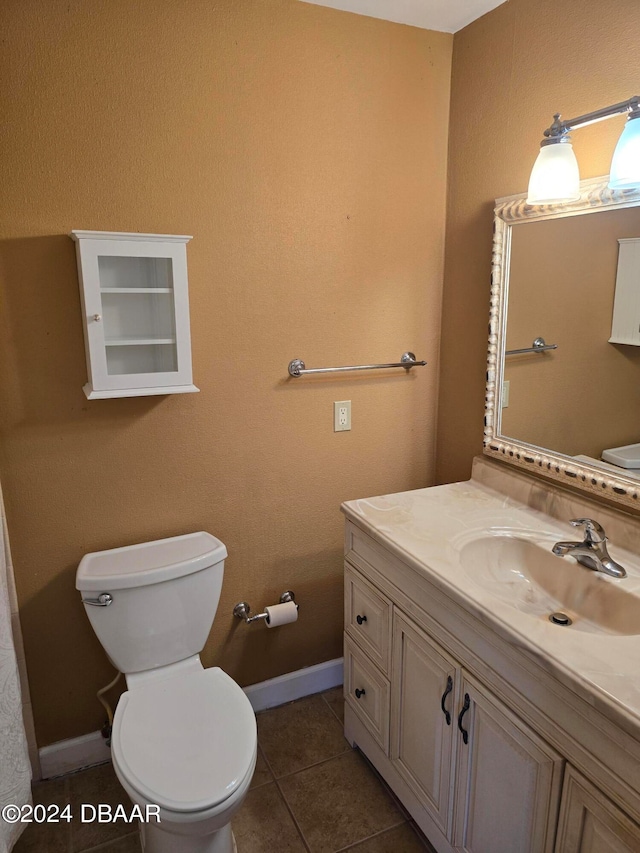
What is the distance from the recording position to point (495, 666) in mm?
1247

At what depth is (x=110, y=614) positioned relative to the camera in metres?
1.67

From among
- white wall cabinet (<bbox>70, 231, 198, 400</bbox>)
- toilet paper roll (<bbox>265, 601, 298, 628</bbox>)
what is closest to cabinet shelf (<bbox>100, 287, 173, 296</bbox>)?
white wall cabinet (<bbox>70, 231, 198, 400</bbox>)

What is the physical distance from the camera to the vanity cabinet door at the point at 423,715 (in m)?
1.42

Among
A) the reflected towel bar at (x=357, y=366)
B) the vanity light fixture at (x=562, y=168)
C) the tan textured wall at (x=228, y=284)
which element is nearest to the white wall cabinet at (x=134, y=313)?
the tan textured wall at (x=228, y=284)

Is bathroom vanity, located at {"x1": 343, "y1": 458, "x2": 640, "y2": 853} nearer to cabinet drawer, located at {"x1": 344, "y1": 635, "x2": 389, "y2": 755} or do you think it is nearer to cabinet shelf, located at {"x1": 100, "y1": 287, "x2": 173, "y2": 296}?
cabinet drawer, located at {"x1": 344, "y1": 635, "x2": 389, "y2": 755}

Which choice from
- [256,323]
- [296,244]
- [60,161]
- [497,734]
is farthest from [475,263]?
[497,734]

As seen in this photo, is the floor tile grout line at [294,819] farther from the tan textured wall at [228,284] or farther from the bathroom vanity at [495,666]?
the tan textured wall at [228,284]

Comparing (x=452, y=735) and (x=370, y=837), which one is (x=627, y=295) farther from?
(x=370, y=837)

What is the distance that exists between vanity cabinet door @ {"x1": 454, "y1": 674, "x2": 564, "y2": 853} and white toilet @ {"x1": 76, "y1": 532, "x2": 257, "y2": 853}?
0.52 metres

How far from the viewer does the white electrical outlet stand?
83.3 inches

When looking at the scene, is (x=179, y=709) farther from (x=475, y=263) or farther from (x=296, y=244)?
(x=475, y=263)

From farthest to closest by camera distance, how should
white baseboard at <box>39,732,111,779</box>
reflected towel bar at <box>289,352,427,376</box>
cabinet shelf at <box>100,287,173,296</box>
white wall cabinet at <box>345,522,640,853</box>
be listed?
reflected towel bar at <box>289,352,427,376</box> < white baseboard at <box>39,732,111,779</box> < cabinet shelf at <box>100,287,173,296</box> < white wall cabinet at <box>345,522,640,853</box>

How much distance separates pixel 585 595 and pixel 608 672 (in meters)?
0.41

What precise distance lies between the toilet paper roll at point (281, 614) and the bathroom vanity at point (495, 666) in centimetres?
24
